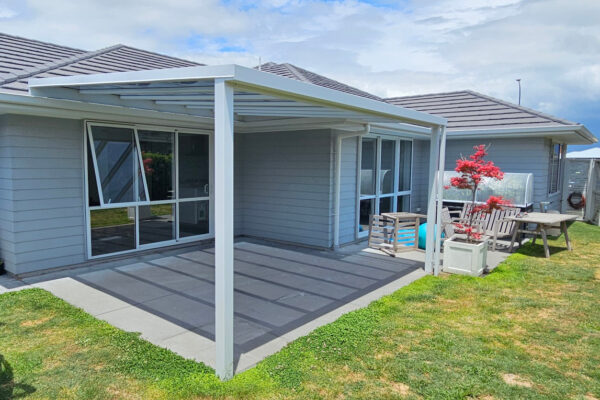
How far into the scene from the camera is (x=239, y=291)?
16.7 ft

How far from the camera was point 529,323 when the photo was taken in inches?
166

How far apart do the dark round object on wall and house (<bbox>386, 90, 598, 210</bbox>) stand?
4741 millimetres

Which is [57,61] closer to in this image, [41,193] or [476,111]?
[41,193]

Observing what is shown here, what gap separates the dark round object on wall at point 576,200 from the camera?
585 inches

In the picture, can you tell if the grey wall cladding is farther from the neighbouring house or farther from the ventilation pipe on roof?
the neighbouring house

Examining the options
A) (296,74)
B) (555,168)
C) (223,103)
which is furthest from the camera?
(555,168)

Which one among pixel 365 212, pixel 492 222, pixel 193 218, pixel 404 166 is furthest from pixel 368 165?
pixel 193 218

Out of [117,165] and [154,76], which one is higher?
[154,76]

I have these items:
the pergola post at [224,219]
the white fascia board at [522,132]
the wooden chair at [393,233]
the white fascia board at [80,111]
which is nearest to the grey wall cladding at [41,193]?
the white fascia board at [80,111]

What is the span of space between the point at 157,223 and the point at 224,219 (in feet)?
15.0

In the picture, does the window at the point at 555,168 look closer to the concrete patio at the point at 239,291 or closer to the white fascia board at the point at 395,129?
the white fascia board at the point at 395,129

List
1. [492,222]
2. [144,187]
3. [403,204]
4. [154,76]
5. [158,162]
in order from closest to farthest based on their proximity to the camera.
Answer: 1. [154,76]
2. [144,187]
3. [158,162]
4. [492,222]
5. [403,204]

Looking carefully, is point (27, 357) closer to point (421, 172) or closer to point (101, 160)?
point (101, 160)

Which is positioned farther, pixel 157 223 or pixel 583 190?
pixel 583 190
